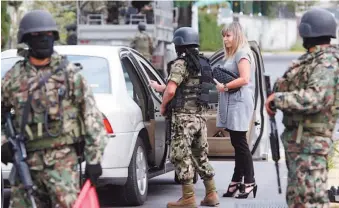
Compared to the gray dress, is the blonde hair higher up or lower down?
higher up

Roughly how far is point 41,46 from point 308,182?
186cm

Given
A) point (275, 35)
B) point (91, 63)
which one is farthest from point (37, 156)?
point (275, 35)

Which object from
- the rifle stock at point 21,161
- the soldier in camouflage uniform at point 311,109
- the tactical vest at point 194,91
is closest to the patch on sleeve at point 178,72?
the tactical vest at point 194,91

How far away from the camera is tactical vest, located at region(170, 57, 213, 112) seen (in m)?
8.50

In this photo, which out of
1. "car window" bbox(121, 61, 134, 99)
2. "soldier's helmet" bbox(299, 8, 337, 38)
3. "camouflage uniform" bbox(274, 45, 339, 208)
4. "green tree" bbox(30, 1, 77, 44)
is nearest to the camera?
"camouflage uniform" bbox(274, 45, 339, 208)

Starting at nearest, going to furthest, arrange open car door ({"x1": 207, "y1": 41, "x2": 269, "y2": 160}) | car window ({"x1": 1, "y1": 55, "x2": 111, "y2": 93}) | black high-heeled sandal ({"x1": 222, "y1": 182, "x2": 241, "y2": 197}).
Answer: car window ({"x1": 1, "y1": 55, "x2": 111, "y2": 93})
black high-heeled sandal ({"x1": 222, "y1": 182, "x2": 241, "y2": 197})
open car door ({"x1": 207, "y1": 41, "x2": 269, "y2": 160})

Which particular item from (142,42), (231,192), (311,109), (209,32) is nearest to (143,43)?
(142,42)

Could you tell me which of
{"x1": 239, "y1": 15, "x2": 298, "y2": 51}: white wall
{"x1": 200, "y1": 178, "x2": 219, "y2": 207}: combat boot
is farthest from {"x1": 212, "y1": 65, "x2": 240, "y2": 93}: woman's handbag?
{"x1": 239, "y1": 15, "x2": 298, "y2": 51}: white wall

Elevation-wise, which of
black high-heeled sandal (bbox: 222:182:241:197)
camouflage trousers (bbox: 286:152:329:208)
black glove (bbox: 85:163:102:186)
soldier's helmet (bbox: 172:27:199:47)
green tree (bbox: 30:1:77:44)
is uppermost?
soldier's helmet (bbox: 172:27:199:47)

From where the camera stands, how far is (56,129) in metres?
5.51

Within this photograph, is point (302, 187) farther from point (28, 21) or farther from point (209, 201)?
point (209, 201)

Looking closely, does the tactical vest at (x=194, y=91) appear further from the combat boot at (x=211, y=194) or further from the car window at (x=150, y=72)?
the car window at (x=150, y=72)

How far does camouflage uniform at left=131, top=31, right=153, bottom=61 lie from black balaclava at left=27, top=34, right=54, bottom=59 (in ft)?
49.3

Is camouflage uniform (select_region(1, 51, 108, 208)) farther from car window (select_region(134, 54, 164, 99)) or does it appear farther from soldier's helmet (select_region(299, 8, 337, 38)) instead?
car window (select_region(134, 54, 164, 99))
